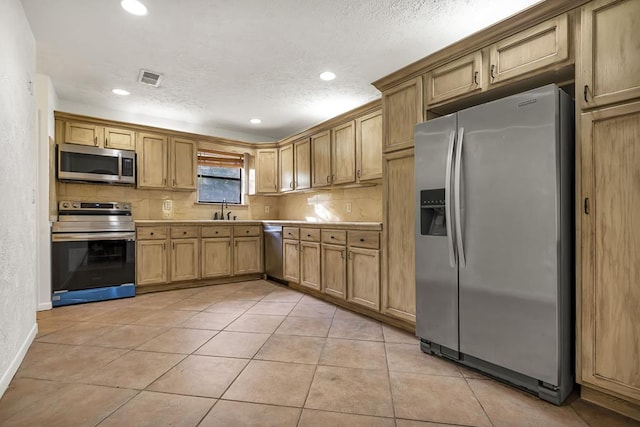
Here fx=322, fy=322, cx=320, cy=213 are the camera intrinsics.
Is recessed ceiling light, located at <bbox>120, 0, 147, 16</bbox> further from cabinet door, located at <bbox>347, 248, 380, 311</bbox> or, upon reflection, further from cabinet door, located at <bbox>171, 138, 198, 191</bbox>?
cabinet door, located at <bbox>347, 248, 380, 311</bbox>

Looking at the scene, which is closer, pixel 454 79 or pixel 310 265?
pixel 454 79

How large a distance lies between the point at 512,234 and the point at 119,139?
4.54 meters

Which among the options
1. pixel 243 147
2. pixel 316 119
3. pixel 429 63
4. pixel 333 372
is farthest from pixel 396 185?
pixel 243 147

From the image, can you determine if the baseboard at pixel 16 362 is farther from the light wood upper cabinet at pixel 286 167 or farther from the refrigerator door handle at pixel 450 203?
the light wood upper cabinet at pixel 286 167

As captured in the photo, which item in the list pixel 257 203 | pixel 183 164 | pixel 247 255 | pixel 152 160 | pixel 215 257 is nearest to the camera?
pixel 152 160

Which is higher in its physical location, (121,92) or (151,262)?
(121,92)

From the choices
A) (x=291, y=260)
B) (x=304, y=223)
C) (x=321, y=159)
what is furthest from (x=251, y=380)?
(x=321, y=159)

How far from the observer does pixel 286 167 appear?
503cm

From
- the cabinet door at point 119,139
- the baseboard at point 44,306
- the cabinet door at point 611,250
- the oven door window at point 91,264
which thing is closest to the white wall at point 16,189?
the baseboard at point 44,306

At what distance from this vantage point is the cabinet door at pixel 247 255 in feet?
15.5

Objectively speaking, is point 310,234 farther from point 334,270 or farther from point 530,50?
point 530,50

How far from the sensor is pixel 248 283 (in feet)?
15.5

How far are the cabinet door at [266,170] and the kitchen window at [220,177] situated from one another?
36 cm

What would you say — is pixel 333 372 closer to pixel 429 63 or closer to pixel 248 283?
pixel 429 63
